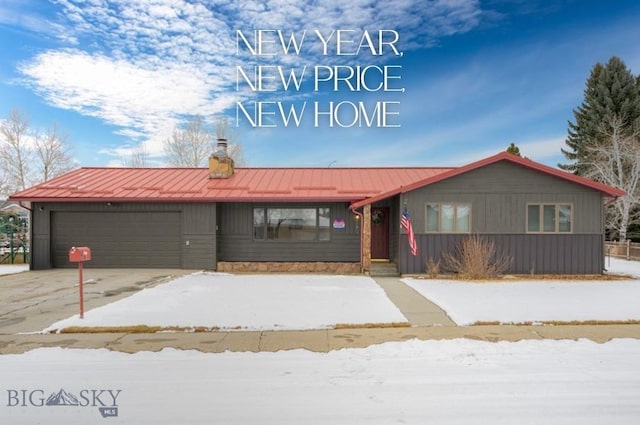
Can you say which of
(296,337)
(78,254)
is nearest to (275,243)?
(78,254)

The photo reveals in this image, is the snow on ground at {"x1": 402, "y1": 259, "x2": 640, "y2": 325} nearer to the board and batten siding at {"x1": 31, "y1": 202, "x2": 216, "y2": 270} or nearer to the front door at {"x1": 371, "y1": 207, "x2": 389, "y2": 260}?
the front door at {"x1": 371, "y1": 207, "x2": 389, "y2": 260}

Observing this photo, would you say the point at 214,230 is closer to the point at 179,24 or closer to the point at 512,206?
the point at 179,24

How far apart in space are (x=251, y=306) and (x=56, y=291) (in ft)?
A: 17.6

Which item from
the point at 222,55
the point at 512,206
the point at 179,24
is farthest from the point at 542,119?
the point at 179,24

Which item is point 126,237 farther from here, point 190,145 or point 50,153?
point 50,153

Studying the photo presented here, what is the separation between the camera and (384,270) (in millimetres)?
12711

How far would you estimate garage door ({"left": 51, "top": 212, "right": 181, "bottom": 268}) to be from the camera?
1402cm

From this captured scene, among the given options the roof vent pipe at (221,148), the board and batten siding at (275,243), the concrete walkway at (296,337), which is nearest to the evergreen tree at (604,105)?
the board and batten siding at (275,243)

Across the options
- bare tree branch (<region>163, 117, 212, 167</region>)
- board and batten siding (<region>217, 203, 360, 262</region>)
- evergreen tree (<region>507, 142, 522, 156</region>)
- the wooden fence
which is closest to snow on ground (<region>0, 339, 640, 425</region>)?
board and batten siding (<region>217, 203, 360, 262</region>)

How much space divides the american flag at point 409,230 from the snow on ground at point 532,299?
3.31ft

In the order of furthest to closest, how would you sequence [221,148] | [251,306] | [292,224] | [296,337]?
1. [221,148]
2. [292,224]
3. [251,306]
4. [296,337]

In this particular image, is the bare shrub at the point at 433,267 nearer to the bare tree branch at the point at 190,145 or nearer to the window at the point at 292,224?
the window at the point at 292,224

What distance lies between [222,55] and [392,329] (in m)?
11.2

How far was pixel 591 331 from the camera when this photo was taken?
6113 mm
